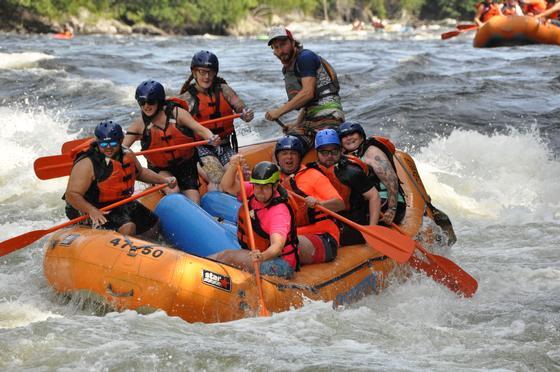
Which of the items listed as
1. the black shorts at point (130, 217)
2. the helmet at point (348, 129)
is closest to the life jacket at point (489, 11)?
the helmet at point (348, 129)

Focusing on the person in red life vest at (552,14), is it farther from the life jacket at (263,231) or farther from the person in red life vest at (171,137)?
the life jacket at (263,231)

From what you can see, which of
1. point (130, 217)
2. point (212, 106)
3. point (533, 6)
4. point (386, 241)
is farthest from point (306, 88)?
point (533, 6)

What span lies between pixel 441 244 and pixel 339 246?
1386mm

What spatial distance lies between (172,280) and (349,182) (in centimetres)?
154

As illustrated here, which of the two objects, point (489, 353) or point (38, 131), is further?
point (38, 131)

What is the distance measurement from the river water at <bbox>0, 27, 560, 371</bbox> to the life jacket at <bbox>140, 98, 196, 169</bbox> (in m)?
1.21

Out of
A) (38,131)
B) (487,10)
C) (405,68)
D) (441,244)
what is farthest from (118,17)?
(441,244)

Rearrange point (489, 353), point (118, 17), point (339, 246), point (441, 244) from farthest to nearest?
1. point (118, 17)
2. point (441, 244)
3. point (339, 246)
4. point (489, 353)

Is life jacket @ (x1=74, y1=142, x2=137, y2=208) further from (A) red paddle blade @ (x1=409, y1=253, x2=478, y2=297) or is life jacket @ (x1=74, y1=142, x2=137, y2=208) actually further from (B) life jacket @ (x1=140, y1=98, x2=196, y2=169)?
(A) red paddle blade @ (x1=409, y1=253, x2=478, y2=297)

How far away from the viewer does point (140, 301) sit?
5.07 metres

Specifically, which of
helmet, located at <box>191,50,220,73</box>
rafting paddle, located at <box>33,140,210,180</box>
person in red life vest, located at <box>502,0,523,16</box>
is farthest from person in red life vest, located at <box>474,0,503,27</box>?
rafting paddle, located at <box>33,140,210,180</box>

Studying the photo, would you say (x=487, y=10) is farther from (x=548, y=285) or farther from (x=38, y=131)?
(x=548, y=285)

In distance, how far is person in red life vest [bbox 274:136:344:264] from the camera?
5797 millimetres

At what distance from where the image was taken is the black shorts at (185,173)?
6719 mm
